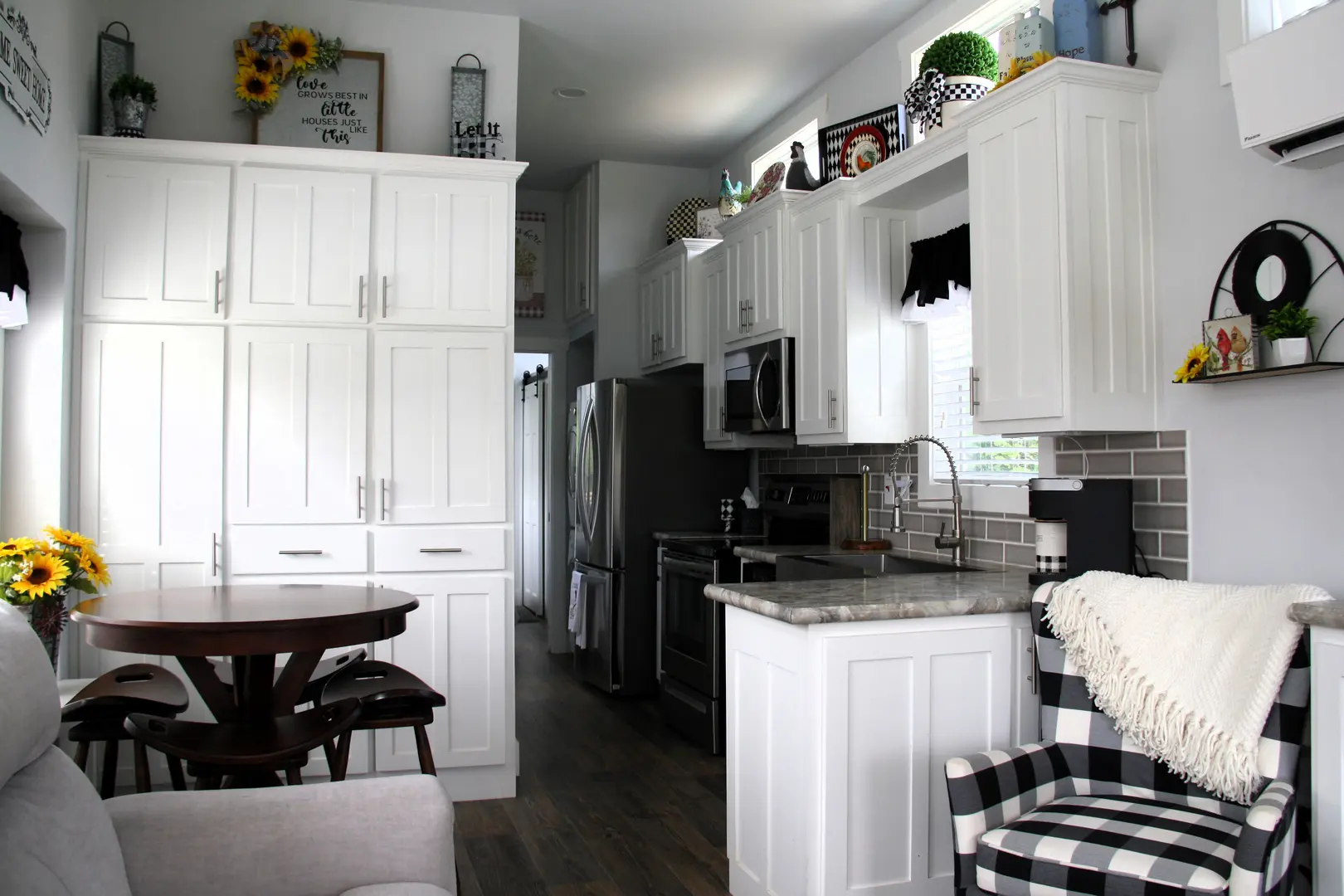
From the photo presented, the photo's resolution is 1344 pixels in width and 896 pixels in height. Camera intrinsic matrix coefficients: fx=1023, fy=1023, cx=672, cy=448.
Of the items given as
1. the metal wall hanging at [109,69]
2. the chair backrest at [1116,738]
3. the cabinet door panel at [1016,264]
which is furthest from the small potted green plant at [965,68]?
the metal wall hanging at [109,69]

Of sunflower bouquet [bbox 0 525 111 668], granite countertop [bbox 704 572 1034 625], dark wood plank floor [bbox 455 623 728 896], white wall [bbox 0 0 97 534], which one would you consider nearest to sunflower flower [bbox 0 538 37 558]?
sunflower bouquet [bbox 0 525 111 668]

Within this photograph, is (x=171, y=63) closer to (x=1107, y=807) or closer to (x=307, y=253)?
(x=307, y=253)

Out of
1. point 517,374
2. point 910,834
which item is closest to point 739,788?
point 910,834

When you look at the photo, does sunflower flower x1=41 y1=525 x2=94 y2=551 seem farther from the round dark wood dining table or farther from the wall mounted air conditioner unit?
the wall mounted air conditioner unit

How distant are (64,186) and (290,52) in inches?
39.8

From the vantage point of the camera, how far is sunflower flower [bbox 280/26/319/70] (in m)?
3.91

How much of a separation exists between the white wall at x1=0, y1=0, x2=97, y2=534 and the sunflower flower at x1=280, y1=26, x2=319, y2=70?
0.71 meters

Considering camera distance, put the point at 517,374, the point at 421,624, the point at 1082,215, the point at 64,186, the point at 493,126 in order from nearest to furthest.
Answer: the point at 1082,215 < the point at 64,186 < the point at 421,624 < the point at 493,126 < the point at 517,374

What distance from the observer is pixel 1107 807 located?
2.09 meters

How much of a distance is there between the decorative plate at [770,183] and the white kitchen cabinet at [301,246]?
170 cm

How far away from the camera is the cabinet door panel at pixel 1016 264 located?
2.68 m

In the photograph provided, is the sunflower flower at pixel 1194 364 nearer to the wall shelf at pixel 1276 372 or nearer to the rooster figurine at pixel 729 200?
the wall shelf at pixel 1276 372

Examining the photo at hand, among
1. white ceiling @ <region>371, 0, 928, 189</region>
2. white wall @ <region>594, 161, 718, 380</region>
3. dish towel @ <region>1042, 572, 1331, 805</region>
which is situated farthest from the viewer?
white wall @ <region>594, 161, 718, 380</region>

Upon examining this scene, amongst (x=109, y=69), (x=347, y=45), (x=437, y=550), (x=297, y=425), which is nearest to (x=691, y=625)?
(x=437, y=550)
